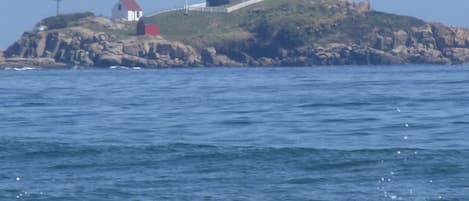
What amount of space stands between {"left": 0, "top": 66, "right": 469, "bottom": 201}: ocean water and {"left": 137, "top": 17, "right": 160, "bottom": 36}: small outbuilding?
82.5m

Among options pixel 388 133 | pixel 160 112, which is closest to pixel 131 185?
pixel 388 133

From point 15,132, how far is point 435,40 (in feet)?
334

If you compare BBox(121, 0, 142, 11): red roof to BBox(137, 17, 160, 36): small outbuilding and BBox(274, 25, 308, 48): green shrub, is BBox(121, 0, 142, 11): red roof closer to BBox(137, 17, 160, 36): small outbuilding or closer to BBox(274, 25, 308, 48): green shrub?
BBox(137, 17, 160, 36): small outbuilding

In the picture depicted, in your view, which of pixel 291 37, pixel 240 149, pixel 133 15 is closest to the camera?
pixel 240 149

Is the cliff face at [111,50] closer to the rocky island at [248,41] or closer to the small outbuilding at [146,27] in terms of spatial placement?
the rocky island at [248,41]

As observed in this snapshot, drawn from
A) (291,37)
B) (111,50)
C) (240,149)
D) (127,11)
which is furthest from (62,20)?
(240,149)

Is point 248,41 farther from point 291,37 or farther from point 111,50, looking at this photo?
point 111,50

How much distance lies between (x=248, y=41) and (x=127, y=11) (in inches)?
701

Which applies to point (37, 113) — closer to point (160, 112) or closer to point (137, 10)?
point (160, 112)

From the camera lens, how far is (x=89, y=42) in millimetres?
129250

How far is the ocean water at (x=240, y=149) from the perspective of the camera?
2295 centimetres

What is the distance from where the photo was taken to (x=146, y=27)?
132 m

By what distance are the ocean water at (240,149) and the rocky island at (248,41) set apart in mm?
77482

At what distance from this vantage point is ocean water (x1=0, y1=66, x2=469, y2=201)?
2295 cm
